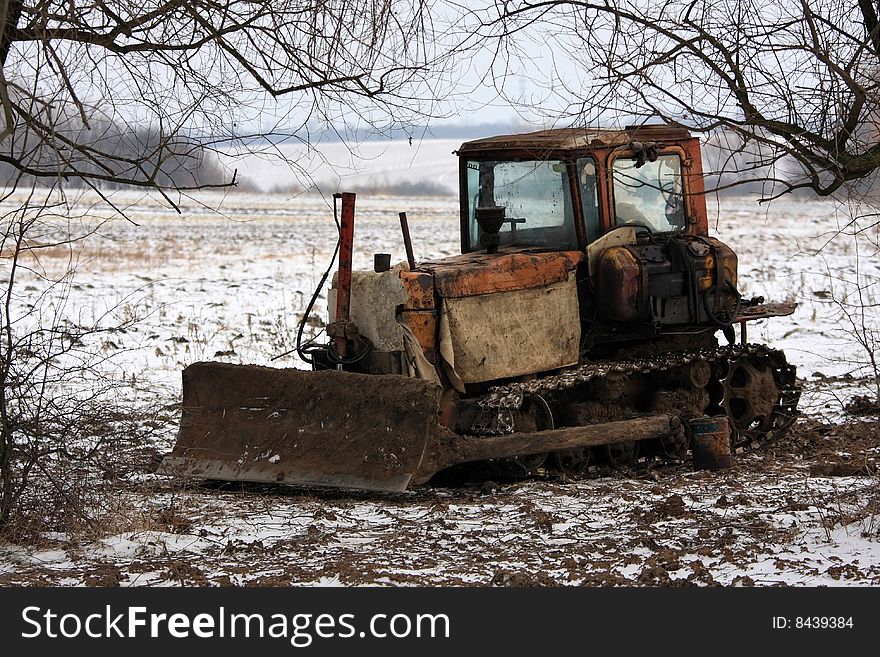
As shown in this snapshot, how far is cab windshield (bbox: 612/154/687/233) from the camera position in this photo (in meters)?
8.27

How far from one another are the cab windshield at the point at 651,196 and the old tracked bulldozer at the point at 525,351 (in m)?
0.02

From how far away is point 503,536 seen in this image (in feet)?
19.8

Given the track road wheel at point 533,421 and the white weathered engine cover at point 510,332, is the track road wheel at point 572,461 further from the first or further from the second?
the white weathered engine cover at point 510,332

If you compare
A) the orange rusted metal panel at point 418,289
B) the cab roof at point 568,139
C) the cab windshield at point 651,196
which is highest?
the cab roof at point 568,139

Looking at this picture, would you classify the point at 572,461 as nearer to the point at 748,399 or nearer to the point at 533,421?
the point at 533,421

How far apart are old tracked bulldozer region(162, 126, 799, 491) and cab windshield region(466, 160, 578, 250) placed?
0.4 inches

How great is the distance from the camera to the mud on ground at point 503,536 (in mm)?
5191

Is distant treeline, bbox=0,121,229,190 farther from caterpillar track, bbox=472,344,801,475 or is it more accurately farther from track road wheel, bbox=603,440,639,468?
track road wheel, bbox=603,440,639,468

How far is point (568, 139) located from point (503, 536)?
Result: 10.3 feet

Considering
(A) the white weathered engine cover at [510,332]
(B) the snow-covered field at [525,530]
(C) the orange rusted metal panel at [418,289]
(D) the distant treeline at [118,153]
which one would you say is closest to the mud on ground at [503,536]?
(B) the snow-covered field at [525,530]

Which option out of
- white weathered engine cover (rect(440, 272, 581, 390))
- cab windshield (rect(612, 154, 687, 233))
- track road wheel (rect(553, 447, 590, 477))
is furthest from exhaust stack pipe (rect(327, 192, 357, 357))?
cab windshield (rect(612, 154, 687, 233))

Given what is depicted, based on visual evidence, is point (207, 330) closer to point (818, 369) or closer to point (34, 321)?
point (34, 321)

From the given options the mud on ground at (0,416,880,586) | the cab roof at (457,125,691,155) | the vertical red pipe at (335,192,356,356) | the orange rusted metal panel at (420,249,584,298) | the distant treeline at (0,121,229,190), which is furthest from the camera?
the cab roof at (457,125,691,155)

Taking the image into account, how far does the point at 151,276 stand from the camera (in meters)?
18.8
